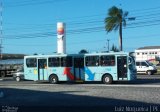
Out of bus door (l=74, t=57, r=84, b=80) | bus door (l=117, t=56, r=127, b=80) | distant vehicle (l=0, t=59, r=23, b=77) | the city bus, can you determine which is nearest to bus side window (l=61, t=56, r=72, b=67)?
the city bus

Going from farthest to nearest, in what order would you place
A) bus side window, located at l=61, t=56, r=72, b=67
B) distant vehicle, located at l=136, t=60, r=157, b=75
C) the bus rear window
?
distant vehicle, located at l=136, t=60, r=157, b=75 < the bus rear window < bus side window, located at l=61, t=56, r=72, b=67

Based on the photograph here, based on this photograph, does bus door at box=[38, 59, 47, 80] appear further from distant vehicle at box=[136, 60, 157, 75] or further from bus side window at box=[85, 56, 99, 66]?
distant vehicle at box=[136, 60, 157, 75]

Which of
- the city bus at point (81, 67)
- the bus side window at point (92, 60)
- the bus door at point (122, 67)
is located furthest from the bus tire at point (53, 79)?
the bus door at point (122, 67)

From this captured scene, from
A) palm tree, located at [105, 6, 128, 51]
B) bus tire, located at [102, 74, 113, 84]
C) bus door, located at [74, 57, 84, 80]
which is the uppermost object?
palm tree, located at [105, 6, 128, 51]

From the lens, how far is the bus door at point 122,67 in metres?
34.7

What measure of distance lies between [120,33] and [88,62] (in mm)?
34958

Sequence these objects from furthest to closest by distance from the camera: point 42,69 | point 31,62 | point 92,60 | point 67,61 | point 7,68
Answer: point 7,68, point 31,62, point 42,69, point 67,61, point 92,60

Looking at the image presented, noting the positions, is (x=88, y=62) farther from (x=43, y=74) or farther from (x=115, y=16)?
(x=115, y=16)

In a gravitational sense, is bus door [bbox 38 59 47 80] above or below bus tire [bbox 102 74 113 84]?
above

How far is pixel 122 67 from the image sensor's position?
34.7 meters

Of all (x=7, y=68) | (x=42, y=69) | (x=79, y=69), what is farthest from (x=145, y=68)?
(x=42, y=69)

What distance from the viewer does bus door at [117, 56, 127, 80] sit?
114ft

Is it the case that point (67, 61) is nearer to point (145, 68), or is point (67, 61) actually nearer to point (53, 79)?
point (53, 79)

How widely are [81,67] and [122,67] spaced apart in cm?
387
